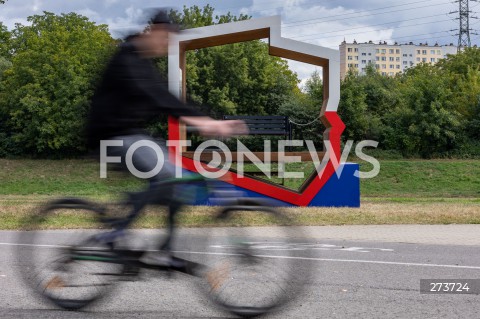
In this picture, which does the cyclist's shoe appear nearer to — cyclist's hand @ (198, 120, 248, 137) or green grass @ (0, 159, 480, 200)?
cyclist's hand @ (198, 120, 248, 137)

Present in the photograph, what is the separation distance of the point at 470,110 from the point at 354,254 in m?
43.0

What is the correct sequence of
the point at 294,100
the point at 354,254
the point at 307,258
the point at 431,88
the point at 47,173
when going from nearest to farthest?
the point at 307,258 → the point at 354,254 → the point at 47,173 → the point at 431,88 → the point at 294,100

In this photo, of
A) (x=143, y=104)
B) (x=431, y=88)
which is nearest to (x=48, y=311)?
(x=143, y=104)

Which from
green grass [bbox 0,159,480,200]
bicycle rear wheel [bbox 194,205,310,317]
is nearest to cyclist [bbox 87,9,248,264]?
bicycle rear wheel [bbox 194,205,310,317]

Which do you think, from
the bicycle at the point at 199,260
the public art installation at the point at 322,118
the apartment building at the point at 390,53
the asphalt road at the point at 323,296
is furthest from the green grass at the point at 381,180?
the apartment building at the point at 390,53

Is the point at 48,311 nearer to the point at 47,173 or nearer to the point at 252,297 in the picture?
the point at 252,297

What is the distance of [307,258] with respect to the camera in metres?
4.90

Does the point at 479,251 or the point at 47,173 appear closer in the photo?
the point at 479,251

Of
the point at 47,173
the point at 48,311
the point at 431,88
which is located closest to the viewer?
the point at 48,311

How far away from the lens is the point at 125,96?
5.04 metres

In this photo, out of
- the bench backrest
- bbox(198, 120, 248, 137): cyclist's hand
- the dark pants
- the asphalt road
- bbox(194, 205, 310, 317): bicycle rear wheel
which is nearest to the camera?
bbox(198, 120, 248, 137): cyclist's hand

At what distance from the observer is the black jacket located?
16.3 ft

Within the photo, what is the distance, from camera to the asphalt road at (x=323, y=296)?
523 centimetres

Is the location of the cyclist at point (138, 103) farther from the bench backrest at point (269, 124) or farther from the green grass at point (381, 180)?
the green grass at point (381, 180)
